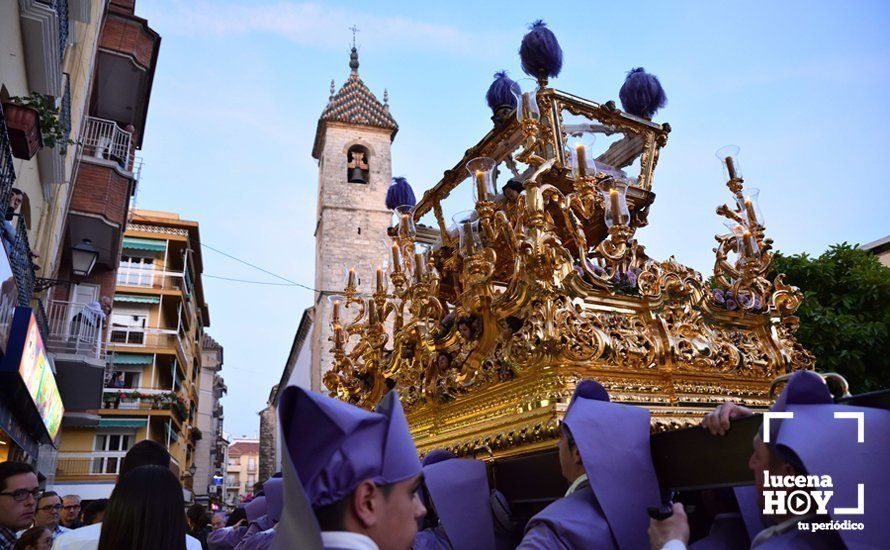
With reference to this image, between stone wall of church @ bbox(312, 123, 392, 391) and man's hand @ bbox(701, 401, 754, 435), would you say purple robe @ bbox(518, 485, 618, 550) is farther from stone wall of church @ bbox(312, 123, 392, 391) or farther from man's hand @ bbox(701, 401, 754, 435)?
stone wall of church @ bbox(312, 123, 392, 391)

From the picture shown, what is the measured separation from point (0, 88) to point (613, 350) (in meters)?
5.78

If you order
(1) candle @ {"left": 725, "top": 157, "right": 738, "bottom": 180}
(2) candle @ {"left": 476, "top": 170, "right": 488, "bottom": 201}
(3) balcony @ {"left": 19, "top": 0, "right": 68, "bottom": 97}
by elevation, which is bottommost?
(2) candle @ {"left": 476, "top": 170, "right": 488, "bottom": 201}

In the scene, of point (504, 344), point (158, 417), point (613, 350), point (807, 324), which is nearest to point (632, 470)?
point (613, 350)

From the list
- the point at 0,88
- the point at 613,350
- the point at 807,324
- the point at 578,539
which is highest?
the point at 0,88

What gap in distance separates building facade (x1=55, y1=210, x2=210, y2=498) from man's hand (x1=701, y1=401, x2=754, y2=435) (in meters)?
23.7

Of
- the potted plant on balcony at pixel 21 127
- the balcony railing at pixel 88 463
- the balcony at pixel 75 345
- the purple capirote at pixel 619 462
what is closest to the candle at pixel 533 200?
the purple capirote at pixel 619 462

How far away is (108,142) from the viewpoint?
11.3 meters

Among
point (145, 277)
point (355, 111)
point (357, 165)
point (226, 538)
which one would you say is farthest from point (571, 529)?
point (145, 277)

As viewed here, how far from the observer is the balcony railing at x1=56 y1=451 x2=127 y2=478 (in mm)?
22031

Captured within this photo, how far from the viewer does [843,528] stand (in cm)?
141

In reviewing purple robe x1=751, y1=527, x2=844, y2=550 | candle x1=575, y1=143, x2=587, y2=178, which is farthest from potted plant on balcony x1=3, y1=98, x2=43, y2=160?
purple robe x1=751, y1=527, x2=844, y2=550

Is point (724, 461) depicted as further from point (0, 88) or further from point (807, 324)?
point (807, 324)

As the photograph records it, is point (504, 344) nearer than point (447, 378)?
Yes

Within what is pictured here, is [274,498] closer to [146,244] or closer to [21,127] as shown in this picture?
[21,127]
